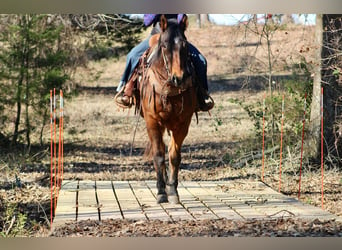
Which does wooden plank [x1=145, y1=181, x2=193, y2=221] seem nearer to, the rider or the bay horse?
the bay horse

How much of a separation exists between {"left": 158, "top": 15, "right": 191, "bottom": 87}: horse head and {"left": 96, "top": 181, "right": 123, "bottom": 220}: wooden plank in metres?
1.35

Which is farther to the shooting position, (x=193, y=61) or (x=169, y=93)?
(x=193, y=61)

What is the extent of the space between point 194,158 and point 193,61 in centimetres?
453

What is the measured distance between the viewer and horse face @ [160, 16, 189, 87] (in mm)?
6562

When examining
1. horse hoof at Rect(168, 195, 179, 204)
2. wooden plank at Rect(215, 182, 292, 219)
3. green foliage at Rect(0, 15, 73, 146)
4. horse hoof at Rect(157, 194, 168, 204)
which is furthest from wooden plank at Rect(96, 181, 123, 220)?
green foliage at Rect(0, 15, 73, 146)

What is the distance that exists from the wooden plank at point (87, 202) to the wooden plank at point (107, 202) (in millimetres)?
59

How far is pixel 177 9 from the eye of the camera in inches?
256

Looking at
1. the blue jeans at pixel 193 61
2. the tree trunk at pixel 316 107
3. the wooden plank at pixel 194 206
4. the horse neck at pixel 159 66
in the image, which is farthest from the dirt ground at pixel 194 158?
the blue jeans at pixel 193 61

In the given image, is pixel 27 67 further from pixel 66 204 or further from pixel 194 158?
pixel 66 204

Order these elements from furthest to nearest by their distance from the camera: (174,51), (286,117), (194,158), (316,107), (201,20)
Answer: (201,20) → (194,158) → (286,117) → (316,107) → (174,51)

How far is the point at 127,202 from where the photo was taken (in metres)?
7.41

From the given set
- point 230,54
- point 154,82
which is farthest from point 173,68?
point 230,54

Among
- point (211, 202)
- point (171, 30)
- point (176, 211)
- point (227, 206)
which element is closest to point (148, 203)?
point (176, 211)

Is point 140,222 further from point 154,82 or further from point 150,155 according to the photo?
point 150,155
